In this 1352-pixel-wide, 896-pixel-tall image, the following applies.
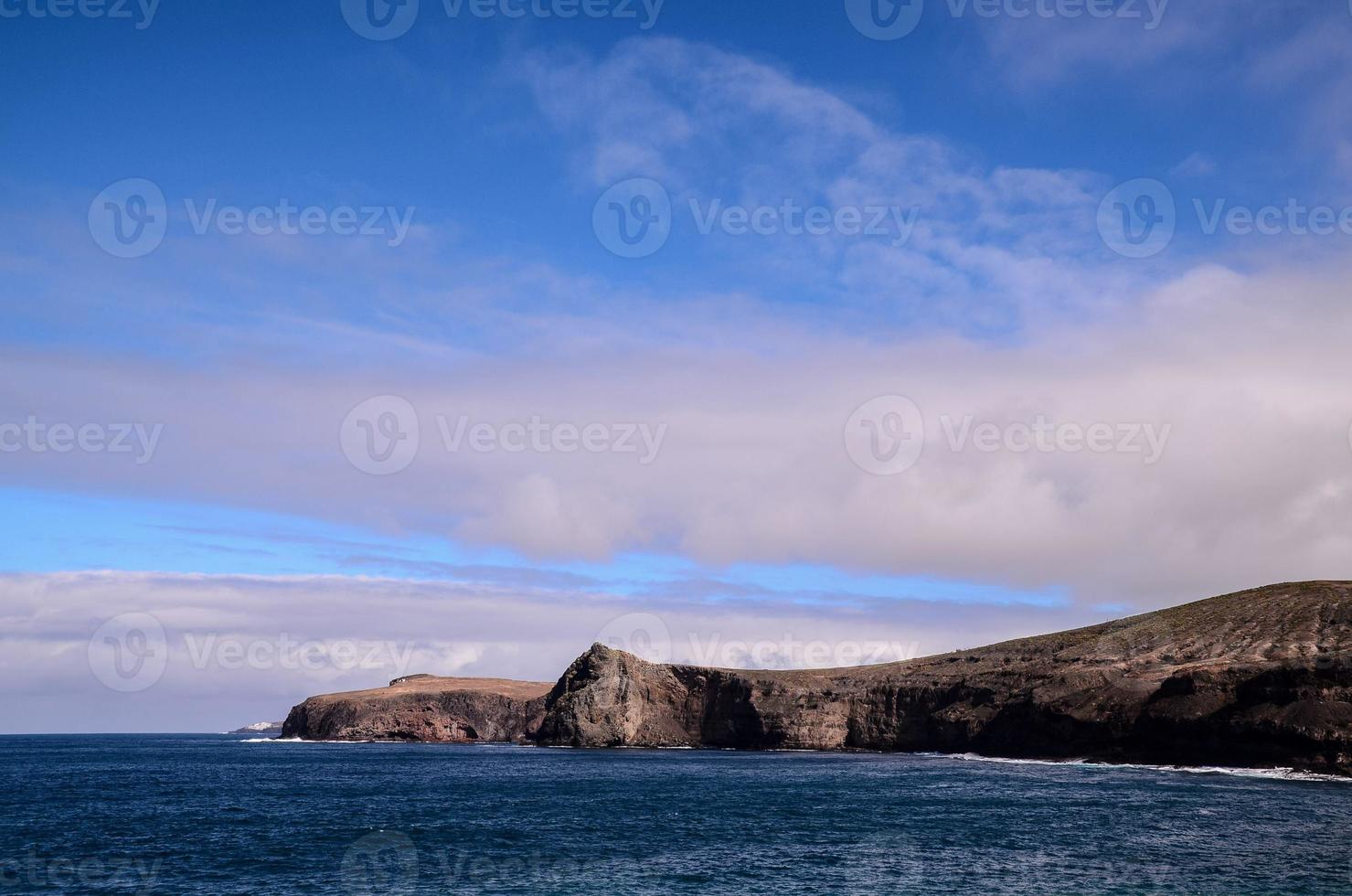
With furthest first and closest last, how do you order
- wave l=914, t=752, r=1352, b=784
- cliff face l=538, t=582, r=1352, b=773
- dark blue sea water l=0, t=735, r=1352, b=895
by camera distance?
cliff face l=538, t=582, r=1352, b=773 < wave l=914, t=752, r=1352, b=784 < dark blue sea water l=0, t=735, r=1352, b=895

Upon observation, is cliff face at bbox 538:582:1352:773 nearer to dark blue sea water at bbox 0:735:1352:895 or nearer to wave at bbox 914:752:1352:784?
wave at bbox 914:752:1352:784

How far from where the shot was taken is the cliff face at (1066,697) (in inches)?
3656

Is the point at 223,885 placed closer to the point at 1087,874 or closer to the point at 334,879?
the point at 334,879

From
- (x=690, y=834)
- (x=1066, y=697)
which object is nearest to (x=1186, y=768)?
(x=1066, y=697)

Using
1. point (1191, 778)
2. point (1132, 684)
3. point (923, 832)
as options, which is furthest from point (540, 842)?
point (1132, 684)

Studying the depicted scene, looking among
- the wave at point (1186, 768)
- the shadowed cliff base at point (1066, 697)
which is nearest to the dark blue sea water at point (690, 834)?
the wave at point (1186, 768)

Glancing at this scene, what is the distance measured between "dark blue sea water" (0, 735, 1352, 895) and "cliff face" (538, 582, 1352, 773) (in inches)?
343

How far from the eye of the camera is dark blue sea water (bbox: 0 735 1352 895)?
42469mm

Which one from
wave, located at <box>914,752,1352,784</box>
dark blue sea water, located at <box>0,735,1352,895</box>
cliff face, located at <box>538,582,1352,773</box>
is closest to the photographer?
dark blue sea water, located at <box>0,735,1352,895</box>

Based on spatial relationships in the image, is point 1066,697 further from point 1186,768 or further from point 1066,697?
point 1186,768

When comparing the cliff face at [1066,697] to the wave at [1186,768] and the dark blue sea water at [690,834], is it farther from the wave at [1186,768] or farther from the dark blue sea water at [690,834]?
the dark blue sea water at [690,834]

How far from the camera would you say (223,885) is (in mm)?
42469

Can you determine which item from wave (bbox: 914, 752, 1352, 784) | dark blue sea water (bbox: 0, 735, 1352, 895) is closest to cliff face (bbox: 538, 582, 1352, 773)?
wave (bbox: 914, 752, 1352, 784)

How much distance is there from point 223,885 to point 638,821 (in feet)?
84.5
